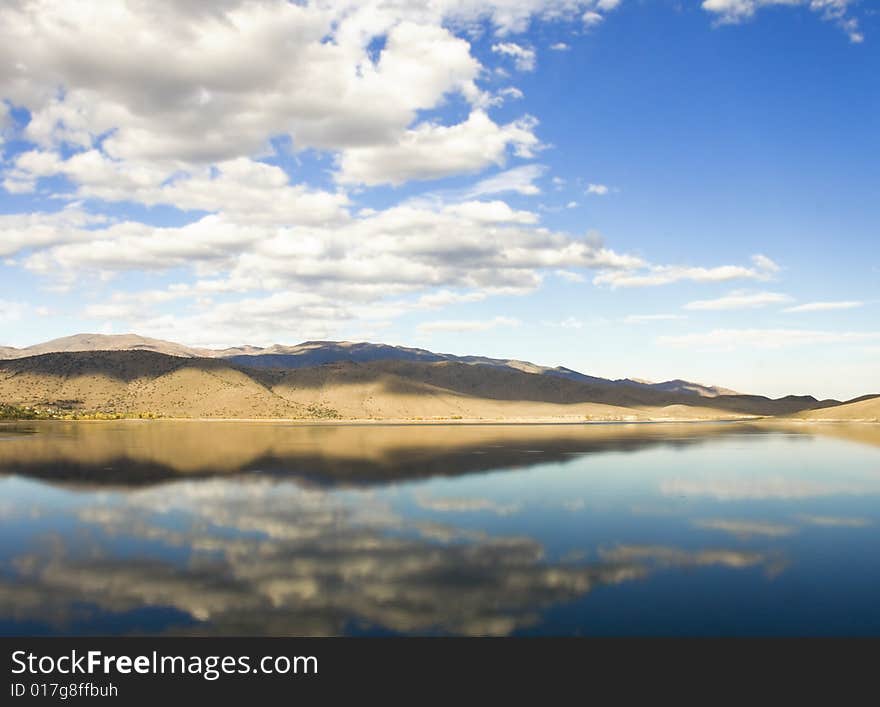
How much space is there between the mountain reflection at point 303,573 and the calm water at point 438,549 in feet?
0.32

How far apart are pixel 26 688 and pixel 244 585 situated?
759cm

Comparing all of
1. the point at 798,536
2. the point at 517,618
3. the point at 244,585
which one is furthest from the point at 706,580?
the point at 244,585

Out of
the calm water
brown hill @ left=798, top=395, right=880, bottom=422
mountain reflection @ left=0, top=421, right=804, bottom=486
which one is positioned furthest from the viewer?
brown hill @ left=798, top=395, right=880, bottom=422

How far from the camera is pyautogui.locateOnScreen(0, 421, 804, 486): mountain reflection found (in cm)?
4981

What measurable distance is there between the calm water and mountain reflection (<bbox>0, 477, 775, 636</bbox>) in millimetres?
98

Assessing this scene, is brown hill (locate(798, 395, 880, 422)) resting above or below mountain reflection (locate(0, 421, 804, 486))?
above

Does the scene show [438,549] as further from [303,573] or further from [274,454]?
[274,454]

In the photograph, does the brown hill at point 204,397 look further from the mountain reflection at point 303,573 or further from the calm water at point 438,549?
the mountain reflection at point 303,573

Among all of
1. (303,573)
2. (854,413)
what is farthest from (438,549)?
(854,413)

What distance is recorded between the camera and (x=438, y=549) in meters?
26.3

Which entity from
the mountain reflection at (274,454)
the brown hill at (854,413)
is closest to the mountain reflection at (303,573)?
the mountain reflection at (274,454)

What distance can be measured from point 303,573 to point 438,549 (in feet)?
Answer: 19.2

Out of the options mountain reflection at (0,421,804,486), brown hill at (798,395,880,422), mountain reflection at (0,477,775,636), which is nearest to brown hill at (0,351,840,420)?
brown hill at (798,395,880,422)

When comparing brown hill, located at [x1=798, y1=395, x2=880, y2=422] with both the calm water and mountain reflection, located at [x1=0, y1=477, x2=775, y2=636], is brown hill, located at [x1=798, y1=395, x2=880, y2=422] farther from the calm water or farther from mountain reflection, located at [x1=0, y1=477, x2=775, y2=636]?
mountain reflection, located at [x1=0, y1=477, x2=775, y2=636]
